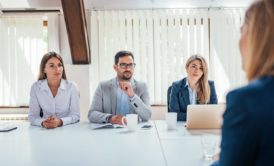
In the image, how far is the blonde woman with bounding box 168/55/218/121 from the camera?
10.3ft

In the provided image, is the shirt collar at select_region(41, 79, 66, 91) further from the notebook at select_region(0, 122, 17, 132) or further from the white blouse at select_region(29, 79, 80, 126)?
the notebook at select_region(0, 122, 17, 132)

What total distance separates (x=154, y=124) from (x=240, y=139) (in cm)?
198

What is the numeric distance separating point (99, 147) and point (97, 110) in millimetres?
1164

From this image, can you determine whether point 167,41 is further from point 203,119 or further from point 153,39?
point 203,119

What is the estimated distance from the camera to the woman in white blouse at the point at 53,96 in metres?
2.94

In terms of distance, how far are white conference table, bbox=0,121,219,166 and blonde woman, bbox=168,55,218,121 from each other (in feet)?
2.08

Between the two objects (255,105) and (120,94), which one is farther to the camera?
(120,94)

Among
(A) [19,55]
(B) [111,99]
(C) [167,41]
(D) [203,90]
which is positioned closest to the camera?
(B) [111,99]

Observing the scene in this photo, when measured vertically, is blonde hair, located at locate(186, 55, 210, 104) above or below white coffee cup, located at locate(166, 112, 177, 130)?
above

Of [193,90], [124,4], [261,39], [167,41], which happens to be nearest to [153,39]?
[167,41]

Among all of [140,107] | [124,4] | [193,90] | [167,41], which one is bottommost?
[140,107]

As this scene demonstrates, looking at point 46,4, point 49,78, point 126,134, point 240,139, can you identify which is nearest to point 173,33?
point 46,4

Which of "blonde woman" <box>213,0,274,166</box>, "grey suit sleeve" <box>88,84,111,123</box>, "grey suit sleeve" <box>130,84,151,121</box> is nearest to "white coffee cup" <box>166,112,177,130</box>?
"grey suit sleeve" <box>130,84,151,121</box>

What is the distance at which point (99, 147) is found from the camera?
6.05ft
